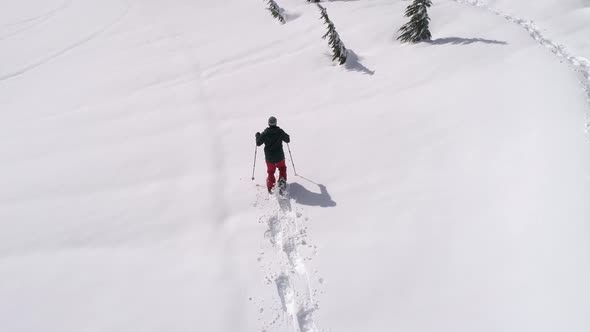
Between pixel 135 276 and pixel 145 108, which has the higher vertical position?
pixel 145 108

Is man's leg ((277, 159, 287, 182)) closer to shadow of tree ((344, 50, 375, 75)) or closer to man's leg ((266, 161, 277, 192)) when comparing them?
man's leg ((266, 161, 277, 192))

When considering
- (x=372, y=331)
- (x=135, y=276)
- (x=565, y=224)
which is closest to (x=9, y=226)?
(x=135, y=276)

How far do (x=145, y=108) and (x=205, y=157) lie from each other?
2722mm

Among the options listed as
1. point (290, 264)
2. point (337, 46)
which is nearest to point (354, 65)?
point (337, 46)

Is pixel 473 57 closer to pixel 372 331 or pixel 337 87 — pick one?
pixel 337 87

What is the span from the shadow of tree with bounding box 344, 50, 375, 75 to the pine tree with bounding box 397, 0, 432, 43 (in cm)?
129

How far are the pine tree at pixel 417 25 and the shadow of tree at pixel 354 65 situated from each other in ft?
4.24

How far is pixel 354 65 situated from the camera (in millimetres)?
8914

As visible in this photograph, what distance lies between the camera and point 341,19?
11.3 meters

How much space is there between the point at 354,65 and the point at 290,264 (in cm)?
564

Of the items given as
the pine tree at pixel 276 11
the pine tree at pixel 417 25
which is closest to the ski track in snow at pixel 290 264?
the pine tree at pixel 417 25

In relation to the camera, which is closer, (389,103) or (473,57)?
(389,103)

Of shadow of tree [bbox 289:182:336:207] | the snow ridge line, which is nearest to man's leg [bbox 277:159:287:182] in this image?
shadow of tree [bbox 289:182:336:207]

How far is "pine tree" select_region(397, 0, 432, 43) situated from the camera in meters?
8.80
